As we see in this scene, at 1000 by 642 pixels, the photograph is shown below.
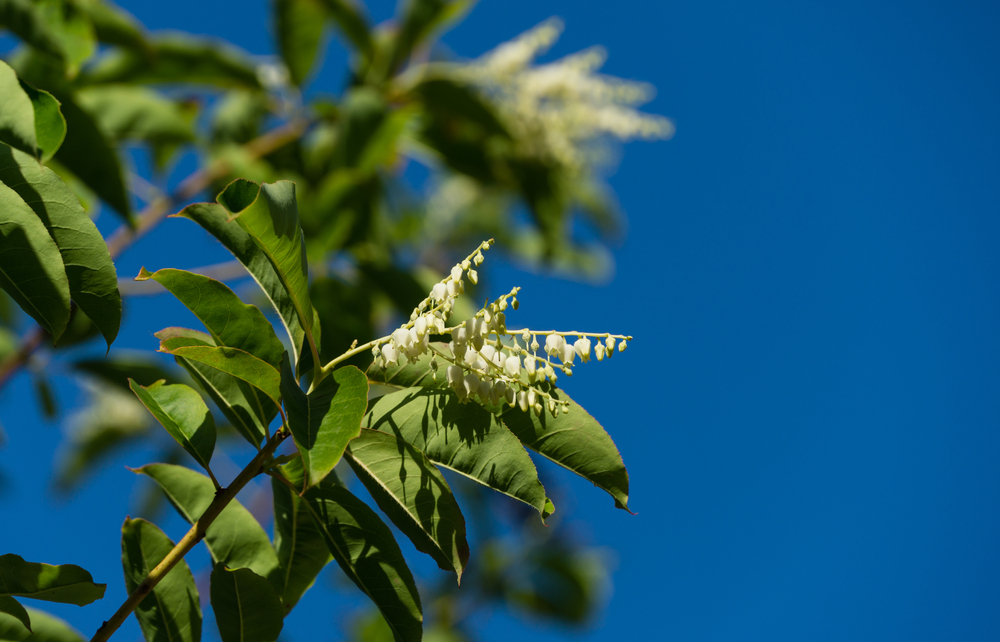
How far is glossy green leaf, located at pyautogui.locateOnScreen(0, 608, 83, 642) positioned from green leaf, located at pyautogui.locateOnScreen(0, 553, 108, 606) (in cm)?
23

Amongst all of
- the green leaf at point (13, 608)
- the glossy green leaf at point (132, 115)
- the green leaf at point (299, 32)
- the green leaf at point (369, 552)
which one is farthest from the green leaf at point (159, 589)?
the green leaf at point (299, 32)

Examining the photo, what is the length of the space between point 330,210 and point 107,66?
999mm

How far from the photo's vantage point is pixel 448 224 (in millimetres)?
5367

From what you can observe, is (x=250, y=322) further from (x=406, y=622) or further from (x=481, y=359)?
(x=406, y=622)

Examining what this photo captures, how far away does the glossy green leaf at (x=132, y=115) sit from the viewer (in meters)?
2.43

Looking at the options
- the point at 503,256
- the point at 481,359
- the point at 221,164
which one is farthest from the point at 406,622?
the point at 503,256

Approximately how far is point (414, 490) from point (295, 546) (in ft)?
1.24

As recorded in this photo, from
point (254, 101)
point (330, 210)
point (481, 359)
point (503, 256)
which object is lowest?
point (481, 359)

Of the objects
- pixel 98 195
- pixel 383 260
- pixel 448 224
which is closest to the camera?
pixel 98 195

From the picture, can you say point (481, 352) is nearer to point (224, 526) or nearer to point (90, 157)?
point (224, 526)

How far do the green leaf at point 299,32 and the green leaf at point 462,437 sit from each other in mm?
2237

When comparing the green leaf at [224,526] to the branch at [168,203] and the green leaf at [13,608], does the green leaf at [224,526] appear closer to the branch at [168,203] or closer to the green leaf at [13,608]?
the green leaf at [13,608]

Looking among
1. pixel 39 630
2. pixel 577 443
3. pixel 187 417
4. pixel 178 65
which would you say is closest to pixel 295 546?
pixel 187 417

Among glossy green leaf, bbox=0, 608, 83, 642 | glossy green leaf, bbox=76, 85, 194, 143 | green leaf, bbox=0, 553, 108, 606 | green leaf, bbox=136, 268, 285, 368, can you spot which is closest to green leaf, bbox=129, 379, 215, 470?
green leaf, bbox=136, 268, 285, 368
